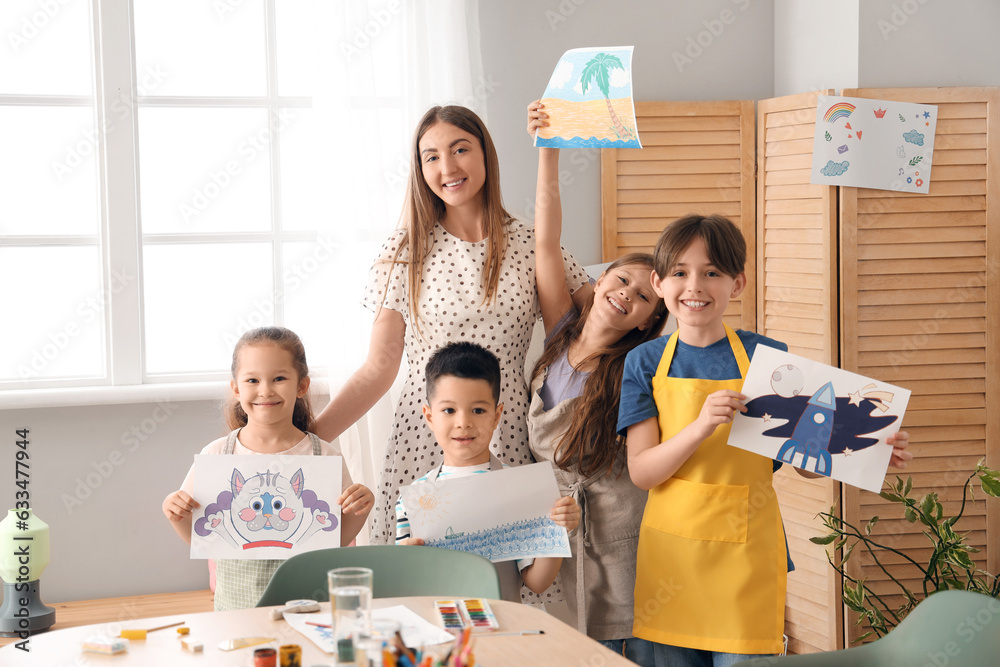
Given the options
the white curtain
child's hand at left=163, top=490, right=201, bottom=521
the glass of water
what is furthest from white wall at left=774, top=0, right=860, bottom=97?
the glass of water

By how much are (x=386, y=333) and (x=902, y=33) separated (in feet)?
6.57

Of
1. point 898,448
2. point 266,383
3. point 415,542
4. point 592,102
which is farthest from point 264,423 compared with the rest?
point 898,448

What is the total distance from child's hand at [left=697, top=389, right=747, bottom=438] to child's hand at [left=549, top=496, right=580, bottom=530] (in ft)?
0.98

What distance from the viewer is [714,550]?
1.75 meters

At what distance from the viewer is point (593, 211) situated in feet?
10.6

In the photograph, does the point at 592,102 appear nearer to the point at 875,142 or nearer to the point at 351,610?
the point at 875,142

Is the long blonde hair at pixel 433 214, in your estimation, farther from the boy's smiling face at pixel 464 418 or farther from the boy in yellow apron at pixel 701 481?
the boy in yellow apron at pixel 701 481

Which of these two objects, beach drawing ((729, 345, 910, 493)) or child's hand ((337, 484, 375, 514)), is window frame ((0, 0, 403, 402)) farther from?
beach drawing ((729, 345, 910, 493))

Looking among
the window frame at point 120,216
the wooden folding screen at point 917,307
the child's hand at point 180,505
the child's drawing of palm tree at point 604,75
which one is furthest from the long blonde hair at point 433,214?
the wooden folding screen at point 917,307

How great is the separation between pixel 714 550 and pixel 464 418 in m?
0.57

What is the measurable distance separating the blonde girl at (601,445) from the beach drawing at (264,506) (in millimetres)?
544

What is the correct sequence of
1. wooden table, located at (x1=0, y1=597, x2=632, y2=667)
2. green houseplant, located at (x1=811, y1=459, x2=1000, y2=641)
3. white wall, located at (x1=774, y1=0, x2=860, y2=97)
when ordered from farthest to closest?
white wall, located at (x1=774, y1=0, x2=860, y2=97) < green houseplant, located at (x1=811, y1=459, x2=1000, y2=641) < wooden table, located at (x1=0, y1=597, x2=632, y2=667)

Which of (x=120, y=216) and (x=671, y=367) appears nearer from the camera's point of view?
(x=671, y=367)

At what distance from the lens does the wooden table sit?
4.15ft
